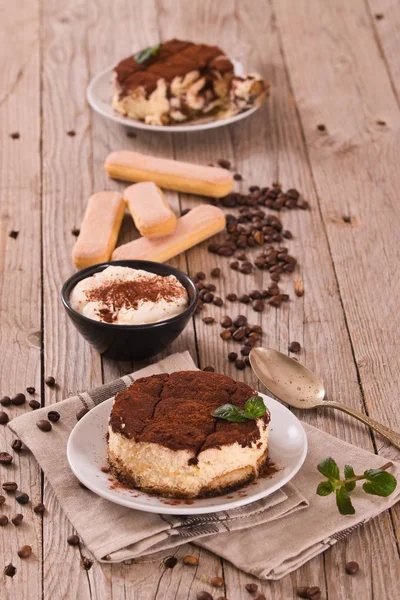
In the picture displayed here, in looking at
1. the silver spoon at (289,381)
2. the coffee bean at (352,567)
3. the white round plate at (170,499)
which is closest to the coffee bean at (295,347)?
the silver spoon at (289,381)

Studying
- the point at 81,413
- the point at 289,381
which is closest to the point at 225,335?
the point at 289,381

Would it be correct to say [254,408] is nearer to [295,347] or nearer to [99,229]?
[295,347]

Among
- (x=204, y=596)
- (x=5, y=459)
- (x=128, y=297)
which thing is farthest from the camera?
(x=128, y=297)

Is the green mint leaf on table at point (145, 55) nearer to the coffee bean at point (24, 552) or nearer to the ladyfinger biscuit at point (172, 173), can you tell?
the ladyfinger biscuit at point (172, 173)

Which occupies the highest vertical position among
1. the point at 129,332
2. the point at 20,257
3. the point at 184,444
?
the point at 184,444

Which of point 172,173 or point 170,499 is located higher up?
point 170,499

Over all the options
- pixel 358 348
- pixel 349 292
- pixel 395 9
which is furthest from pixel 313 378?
pixel 395 9

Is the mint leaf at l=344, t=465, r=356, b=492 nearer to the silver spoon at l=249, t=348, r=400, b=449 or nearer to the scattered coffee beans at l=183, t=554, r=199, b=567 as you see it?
the silver spoon at l=249, t=348, r=400, b=449
